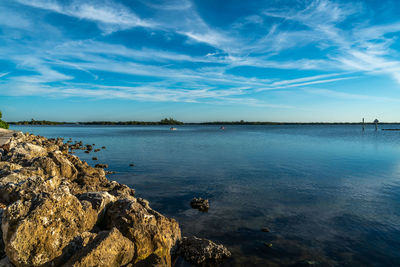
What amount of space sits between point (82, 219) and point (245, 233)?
20.5 ft

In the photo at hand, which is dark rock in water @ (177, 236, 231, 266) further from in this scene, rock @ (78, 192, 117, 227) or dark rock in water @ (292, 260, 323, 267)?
rock @ (78, 192, 117, 227)

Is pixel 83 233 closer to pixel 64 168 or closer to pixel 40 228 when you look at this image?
pixel 40 228

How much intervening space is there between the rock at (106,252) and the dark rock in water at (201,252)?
7.52ft

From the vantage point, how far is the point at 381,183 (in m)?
18.2

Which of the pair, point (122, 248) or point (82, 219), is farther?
point (82, 219)

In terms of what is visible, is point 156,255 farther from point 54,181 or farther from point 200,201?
point 200,201

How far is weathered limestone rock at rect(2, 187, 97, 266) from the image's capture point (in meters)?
5.40

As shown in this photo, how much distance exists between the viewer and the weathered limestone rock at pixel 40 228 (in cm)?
540

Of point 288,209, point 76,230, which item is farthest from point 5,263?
point 288,209

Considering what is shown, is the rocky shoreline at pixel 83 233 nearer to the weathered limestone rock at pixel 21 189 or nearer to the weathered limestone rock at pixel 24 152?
the weathered limestone rock at pixel 21 189

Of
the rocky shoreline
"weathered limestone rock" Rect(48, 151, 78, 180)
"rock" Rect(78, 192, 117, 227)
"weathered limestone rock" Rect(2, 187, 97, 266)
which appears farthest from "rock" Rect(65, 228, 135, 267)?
"weathered limestone rock" Rect(48, 151, 78, 180)

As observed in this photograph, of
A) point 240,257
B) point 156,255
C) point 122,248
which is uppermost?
point 122,248

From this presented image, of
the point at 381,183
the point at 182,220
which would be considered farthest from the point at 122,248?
the point at 381,183

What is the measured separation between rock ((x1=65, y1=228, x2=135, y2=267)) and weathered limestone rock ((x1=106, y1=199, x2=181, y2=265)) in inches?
11.5
